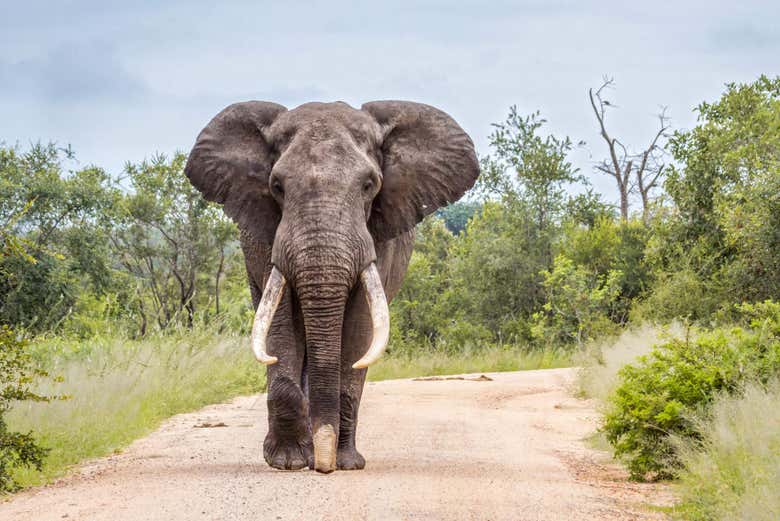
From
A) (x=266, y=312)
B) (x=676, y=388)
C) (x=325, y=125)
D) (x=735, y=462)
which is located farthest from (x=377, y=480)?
(x=676, y=388)

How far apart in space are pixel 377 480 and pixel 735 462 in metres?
2.57

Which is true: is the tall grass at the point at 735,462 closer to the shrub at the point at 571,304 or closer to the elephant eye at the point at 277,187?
the elephant eye at the point at 277,187

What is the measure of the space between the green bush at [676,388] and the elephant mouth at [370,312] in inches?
96.4

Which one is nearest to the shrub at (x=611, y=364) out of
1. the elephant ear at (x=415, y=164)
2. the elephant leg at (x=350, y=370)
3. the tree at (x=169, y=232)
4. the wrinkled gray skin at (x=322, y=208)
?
the elephant ear at (x=415, y=164)

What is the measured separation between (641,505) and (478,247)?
26285 mm

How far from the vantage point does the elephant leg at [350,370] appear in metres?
8.84

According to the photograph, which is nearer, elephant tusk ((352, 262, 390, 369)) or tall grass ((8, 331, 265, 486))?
elephant tusk ((352, 262, 390, 369))

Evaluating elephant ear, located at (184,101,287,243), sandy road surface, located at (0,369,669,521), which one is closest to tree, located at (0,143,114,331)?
sandy road surface, located at (0,369,669,521)

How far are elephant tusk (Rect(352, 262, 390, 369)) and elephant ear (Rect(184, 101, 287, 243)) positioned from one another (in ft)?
3.64

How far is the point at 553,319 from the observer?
32.1m

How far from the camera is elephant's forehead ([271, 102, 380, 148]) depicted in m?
Result: 8.61

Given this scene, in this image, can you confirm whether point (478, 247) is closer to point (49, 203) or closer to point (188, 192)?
point (188, 192)

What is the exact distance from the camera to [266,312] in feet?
27.0

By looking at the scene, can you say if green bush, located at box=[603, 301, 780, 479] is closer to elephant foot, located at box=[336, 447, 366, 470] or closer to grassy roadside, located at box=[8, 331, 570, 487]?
elephant foot, located at box=[336, 447, 366, 470]
